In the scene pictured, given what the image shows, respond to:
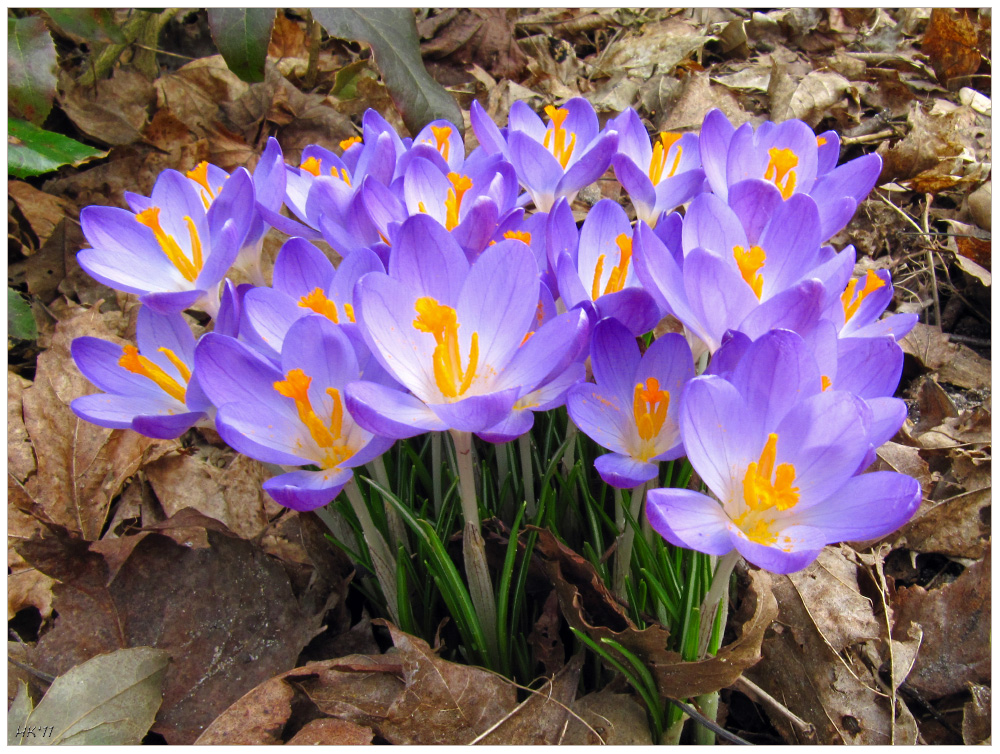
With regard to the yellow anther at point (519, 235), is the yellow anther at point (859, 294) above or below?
below

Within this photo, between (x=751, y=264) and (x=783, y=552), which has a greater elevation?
(x=751, y=264)

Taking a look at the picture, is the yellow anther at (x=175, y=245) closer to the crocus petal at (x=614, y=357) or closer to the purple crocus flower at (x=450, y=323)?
the purple crocus flower at (x=450, y=323)

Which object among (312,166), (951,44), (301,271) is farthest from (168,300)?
(951,44)

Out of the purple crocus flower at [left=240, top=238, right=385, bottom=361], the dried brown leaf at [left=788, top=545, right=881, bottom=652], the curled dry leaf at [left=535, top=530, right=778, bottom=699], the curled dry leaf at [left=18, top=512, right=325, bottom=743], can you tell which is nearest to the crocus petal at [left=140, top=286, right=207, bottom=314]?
the purple crocus flower at [left=240, top=238, right=385, bottom=361]

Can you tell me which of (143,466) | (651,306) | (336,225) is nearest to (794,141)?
(651,306)

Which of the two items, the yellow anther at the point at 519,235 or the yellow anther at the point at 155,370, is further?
the yellow anther at the point at 519,235

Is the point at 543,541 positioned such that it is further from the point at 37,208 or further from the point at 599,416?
the point at 37,208

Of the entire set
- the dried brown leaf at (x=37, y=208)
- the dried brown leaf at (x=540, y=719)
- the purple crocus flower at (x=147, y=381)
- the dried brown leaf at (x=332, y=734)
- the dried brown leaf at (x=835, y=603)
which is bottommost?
the dried brown leaf at (x=835, y=603)

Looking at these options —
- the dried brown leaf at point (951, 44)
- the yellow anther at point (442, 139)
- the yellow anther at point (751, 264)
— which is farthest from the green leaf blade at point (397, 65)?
the dried brown leaf at point (951, 44)
